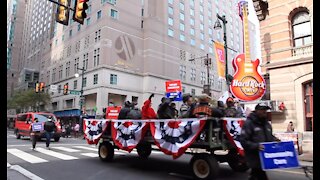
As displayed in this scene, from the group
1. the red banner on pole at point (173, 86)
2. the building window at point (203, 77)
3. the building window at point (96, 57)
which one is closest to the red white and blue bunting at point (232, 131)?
the red banner on pole at point (173, 86)

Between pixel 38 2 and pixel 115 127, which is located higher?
pixel 38 2

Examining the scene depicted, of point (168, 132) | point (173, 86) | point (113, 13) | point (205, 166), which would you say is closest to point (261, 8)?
point (173, 86)

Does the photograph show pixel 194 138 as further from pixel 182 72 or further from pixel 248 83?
pixel 182 72

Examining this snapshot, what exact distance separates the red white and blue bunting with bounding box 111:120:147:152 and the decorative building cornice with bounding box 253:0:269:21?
1700 cm

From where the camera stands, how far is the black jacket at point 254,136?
4805mm

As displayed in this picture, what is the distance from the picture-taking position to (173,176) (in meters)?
7.54

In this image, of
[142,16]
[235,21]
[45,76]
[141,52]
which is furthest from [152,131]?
[235,21]

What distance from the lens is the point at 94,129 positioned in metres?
10.5

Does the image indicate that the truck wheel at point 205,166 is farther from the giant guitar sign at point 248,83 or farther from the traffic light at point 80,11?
the giant guitar sign at point 248,83

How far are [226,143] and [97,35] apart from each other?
141 feet

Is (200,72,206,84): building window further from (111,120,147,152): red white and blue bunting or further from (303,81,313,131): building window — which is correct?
(111,120,147,152): red white and blue bunting

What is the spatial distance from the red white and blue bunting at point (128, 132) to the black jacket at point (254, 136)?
4.02m

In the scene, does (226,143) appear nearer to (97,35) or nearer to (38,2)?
(97,35)

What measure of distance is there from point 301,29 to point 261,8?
5557 mm
